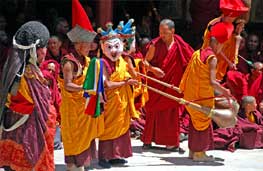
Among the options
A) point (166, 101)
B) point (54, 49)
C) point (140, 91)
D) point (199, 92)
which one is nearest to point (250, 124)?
point (166, 101)

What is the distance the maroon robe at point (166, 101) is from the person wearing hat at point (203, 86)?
567mm

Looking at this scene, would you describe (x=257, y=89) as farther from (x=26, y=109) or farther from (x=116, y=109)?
(x=26, y=109)

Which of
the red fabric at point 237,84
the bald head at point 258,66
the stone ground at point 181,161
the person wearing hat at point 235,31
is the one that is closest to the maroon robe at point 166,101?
the stone ground at point 181,161

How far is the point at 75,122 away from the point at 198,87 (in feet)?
4.65

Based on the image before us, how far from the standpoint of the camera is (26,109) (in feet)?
17.7

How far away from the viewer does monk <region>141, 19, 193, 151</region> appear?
309 inches

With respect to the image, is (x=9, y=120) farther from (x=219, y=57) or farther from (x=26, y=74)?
(x=219, y=57)

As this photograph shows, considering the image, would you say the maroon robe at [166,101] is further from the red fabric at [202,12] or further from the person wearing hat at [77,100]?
the red fabric at [202,12]

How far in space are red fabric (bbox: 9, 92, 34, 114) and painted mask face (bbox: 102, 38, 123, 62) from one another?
5.06 ft

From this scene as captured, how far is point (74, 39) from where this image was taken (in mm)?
6242

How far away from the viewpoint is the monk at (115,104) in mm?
6766

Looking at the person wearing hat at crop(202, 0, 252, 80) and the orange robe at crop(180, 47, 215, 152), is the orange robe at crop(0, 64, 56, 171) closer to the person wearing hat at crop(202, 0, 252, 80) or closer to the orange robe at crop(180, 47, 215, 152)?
the orange robe at crop(180, 47, 215, 152)

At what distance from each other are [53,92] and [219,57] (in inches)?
76.7

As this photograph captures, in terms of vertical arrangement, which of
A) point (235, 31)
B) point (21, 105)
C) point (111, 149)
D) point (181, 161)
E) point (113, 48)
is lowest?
point (181, 161)
